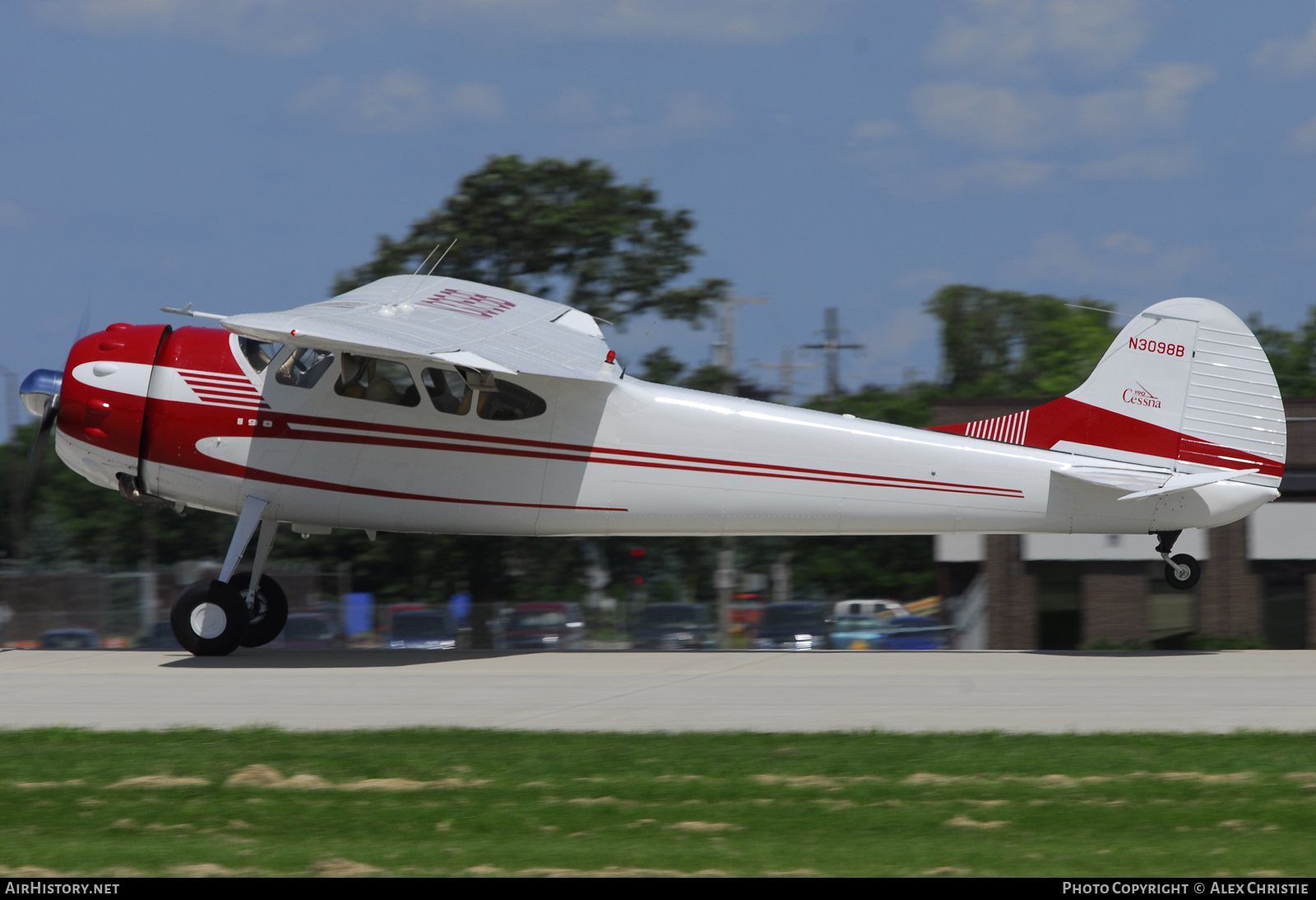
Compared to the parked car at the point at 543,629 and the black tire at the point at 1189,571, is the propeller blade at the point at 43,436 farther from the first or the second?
the black tire at the point at 1189,571

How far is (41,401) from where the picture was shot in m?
12.9

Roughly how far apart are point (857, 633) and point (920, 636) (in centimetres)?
84

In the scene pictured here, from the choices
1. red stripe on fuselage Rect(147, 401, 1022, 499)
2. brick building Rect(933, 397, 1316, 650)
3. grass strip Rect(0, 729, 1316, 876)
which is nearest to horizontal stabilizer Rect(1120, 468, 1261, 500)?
red stripe on fuselage Rect(147, 401, 1022, 499)

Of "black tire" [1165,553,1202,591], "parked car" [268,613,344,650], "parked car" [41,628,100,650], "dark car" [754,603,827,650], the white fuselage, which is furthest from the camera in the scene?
"dark car" [754,603,827,650]

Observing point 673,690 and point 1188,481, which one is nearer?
point 673,690

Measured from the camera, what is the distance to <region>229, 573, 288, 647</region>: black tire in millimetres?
13453

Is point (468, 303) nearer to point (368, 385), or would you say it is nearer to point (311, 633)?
point (368, 385)

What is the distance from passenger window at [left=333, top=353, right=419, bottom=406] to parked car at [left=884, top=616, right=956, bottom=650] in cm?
741

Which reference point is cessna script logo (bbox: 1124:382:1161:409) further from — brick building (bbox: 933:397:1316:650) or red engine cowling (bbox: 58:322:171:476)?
red engine cowling (bbox: 58:322:171:476)

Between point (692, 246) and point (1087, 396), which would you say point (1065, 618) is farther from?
point (1087, 396)

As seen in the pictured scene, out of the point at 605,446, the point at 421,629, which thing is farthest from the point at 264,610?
the point at 605,446

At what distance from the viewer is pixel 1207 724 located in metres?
8.96

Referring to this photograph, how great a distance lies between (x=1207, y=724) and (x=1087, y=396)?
4.45 m

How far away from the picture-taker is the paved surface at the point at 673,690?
30.7 ft
